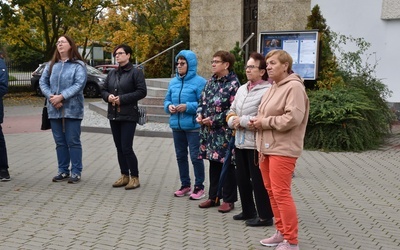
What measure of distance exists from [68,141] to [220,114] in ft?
8.85

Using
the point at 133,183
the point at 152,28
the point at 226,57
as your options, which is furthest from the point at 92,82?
the point at 226,57

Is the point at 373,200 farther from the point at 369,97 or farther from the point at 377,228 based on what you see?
the point at 369,97

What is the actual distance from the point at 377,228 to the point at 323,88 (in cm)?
624

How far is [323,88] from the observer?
1192 cm

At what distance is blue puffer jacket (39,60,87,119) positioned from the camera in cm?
782

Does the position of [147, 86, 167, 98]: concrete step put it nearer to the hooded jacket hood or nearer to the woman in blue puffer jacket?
the woman in blue puffer jacket

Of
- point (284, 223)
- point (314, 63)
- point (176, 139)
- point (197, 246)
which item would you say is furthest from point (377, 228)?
point (314, 63)

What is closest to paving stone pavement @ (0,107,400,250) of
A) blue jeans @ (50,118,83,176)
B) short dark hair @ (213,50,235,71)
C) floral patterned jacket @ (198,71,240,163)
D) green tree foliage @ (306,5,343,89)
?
blue jeans @ (50,118,83,176)

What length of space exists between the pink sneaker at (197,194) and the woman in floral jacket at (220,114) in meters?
0.60

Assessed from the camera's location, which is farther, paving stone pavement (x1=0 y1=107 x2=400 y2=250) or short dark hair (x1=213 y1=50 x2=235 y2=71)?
short dark hair (x1=213 y1=50 x2=235 y2=71)

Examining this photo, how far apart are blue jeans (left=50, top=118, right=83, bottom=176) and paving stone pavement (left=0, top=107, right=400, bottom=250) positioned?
0.31 meters

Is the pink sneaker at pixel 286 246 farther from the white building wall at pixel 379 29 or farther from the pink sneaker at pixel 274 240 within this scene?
the white building wall at pixel 379 29

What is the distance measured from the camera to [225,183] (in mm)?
6430

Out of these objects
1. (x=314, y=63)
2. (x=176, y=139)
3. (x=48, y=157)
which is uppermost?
(x=314, y=63)
